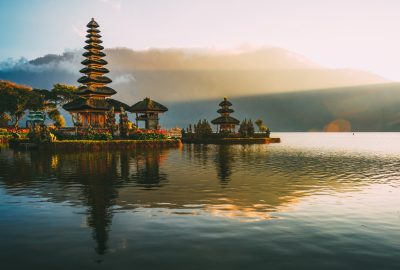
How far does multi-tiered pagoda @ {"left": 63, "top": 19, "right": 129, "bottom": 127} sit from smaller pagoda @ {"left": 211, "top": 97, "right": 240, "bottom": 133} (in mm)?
27181

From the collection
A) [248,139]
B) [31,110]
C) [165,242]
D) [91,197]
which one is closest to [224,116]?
[248,139]

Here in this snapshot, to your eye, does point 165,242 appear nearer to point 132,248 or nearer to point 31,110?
point 132,248

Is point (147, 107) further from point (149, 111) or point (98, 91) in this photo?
point (98, 91)

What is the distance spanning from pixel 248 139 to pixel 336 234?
7635 cm

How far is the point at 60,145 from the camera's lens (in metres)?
46.7

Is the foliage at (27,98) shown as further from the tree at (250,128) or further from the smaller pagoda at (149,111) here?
the tree at (250,128)

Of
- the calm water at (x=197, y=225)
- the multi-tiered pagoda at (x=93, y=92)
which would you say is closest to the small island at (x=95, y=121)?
the multi-tiered pagoda at (x=93, y=92)

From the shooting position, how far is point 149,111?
70.2 m

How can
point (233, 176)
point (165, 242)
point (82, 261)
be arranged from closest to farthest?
1. point (82, 261)
2. point (165, 242)
3. point (233, 176)

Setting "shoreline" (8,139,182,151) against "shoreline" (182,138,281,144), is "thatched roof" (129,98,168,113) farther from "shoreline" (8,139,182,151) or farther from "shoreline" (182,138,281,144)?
"shoreline" (182,138,281,144)

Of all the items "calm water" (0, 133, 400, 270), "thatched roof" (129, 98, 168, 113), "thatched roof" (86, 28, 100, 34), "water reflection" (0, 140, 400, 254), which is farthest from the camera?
"thatched roof" (86, 28, 100, 34)

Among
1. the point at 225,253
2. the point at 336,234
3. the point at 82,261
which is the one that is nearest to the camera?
the point at 82,261

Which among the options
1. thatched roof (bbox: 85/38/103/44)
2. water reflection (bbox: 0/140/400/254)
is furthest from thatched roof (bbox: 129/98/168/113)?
water reflection (bbox: 0/140/400/254)

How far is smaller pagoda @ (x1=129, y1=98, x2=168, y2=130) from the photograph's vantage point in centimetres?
6994
